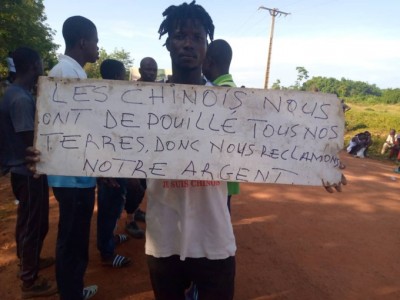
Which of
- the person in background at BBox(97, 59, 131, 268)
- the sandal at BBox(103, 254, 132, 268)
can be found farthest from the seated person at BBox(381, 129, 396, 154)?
the sandal at BBox(103, 254, 132, 268)

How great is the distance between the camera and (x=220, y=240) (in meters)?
1.49

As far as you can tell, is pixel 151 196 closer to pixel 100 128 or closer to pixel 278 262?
pixel 100 128

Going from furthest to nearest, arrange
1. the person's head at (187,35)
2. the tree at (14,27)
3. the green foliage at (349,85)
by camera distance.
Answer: the green foliage at (349,85)
the tree at (14,27)
the person's head at (187,35)

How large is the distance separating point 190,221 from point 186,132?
0.41m

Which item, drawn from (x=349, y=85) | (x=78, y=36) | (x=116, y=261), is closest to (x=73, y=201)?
(x=78, y=36)

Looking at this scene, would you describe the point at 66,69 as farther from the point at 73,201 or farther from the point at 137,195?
the point at 137,195

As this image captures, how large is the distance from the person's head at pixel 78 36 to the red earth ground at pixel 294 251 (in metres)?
1.95

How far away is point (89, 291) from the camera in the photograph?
2650 mm

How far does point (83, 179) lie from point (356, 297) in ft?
8.48

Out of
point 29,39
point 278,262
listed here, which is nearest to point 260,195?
point 278,262

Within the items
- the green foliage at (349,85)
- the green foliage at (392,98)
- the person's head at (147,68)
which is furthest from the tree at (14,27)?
the green foliage at (349,85)

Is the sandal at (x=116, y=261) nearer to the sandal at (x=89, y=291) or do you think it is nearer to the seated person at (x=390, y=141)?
the sandal at (x=89, y=291)

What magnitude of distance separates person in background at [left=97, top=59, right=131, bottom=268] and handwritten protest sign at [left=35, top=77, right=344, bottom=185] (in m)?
1.29

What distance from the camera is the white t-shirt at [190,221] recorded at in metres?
1.48
